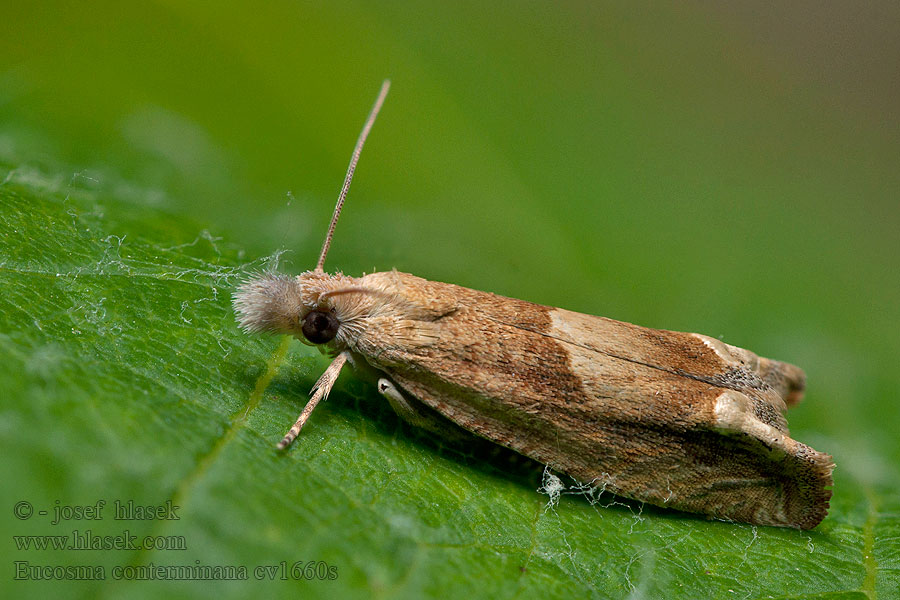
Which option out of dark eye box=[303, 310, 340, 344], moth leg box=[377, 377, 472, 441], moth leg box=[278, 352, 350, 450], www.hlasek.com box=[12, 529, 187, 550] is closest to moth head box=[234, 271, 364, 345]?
dark eye box=[303, 310, 340, 344]

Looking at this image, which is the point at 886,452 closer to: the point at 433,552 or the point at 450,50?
the point at 433,552

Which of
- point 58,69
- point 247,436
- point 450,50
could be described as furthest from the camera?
point 450,50

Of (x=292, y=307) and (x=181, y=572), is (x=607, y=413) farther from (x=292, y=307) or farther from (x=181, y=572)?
(x=181, y=572)

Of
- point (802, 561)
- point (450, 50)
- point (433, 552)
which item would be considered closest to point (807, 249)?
point (450, 50)

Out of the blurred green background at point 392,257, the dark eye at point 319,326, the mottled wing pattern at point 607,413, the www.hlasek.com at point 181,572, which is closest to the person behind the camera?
the www.hlasek.com at point 181,572

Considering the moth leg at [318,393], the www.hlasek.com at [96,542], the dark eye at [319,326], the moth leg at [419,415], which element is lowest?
the www.hlasek.com at [96,542]

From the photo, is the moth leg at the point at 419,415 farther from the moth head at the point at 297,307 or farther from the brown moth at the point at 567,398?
the moth head at the point at 297,307

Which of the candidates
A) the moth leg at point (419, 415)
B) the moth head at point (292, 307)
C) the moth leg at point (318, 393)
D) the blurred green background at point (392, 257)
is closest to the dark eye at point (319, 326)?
the moth head at point (292, 307)
